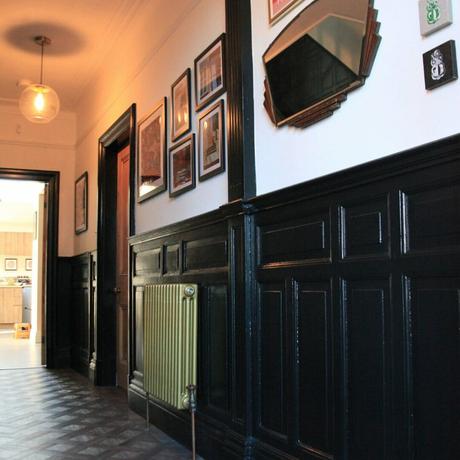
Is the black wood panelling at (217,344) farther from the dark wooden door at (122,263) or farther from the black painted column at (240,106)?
the dark wooden door at (122,263)

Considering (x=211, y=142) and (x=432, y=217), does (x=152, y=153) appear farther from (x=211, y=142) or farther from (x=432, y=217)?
(x=432, y=217)

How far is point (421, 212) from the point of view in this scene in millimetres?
1751

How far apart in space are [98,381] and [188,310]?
2.90 meters

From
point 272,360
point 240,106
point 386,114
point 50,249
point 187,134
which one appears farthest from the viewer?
point 50,249

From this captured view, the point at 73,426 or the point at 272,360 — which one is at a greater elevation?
the point at 272,360

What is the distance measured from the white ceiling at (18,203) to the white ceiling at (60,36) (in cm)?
289

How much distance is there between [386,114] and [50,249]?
6.02m

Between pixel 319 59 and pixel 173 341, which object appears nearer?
pixel 319 59

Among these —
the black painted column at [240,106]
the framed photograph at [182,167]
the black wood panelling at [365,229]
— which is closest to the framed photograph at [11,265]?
the framed photograph at [182,167]

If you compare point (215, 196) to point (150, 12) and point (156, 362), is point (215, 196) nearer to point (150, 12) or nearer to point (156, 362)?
point (156, 362)

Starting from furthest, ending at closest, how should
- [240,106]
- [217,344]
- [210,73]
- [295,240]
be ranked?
1. [210,73]
2. [217,344]
3. [240,106]
4. [295,240]

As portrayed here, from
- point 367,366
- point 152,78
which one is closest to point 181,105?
point 152,78

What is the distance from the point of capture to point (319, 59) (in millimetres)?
2252

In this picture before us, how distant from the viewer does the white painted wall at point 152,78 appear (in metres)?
3.44
